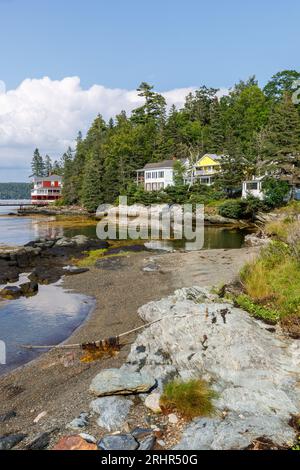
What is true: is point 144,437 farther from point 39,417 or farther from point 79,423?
point 39,417

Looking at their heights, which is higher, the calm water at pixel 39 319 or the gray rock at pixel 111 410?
the gray rock at pixel 111 410

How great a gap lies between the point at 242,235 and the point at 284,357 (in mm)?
36060

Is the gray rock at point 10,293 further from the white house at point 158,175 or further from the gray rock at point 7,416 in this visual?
the white house at point 158,175

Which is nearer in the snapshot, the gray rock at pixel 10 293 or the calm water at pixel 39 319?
the calm water at pixel 39 319

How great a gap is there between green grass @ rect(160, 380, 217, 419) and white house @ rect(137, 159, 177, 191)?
68.1m

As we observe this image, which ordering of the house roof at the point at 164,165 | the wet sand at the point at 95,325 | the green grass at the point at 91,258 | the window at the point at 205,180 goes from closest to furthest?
1. the wet sand at the point at 95,325
2. the green grass at the point at 91,258
3. the window at the point at 205,180
4. the house roof at the point at 164,165

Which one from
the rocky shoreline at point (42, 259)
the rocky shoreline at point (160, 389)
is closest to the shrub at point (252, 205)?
the rocky shoreline at point (42, 259)

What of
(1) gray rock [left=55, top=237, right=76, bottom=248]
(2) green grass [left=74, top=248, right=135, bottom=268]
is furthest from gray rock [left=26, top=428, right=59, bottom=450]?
(1) gray rock [left=55, top=237, right=76, bottom=248]

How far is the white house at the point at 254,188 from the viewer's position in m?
55.3

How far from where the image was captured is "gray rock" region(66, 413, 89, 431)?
7.05 m

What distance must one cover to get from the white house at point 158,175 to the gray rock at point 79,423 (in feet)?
225

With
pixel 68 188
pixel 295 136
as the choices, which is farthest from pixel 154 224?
pixel 68 188

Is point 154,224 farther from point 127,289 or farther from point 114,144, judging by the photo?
point 114,144

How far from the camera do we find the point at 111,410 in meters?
7.45
